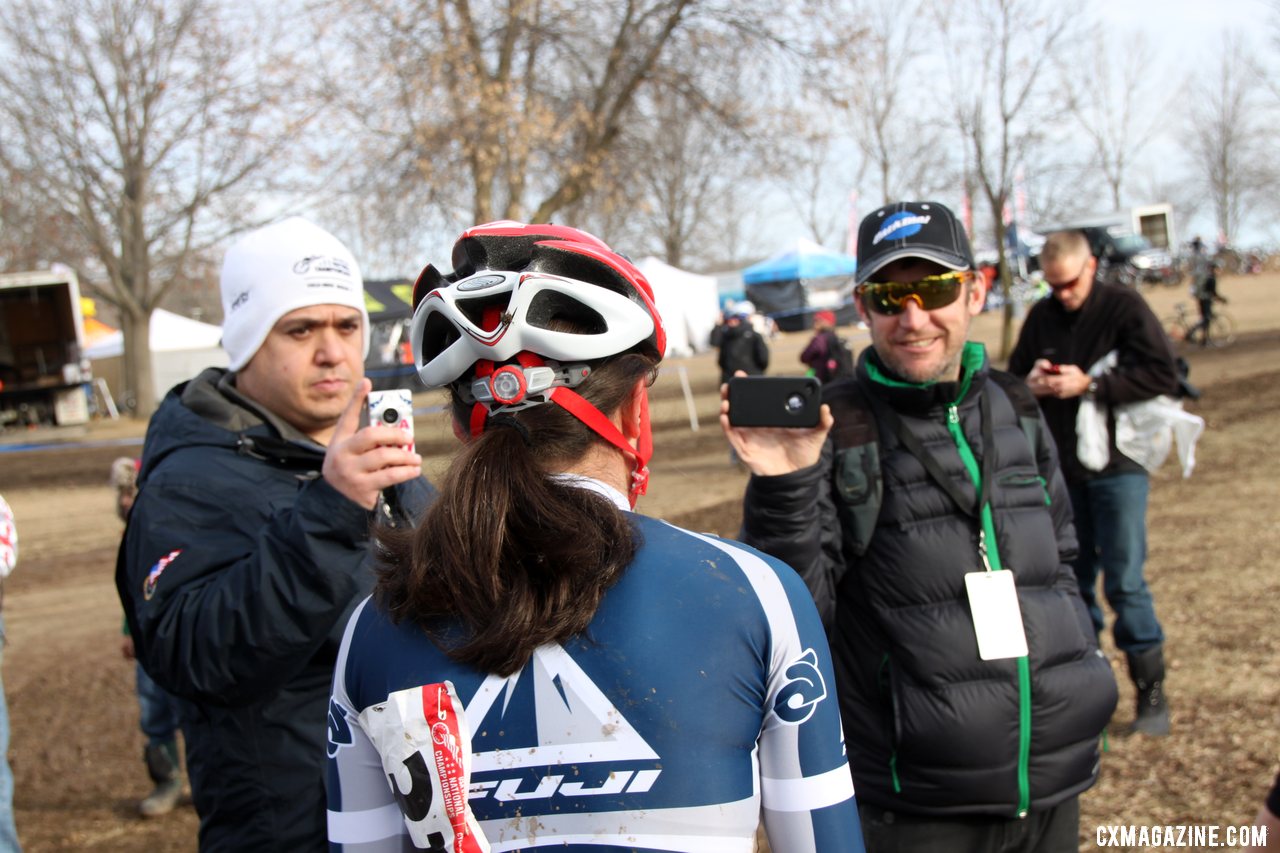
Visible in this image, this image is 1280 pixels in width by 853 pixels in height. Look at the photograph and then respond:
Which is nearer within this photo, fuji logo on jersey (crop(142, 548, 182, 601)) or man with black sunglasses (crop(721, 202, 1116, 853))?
fuji logo on jersey (crop(142, 548, 182, 601))

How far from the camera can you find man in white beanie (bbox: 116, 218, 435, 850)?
2.02 meters

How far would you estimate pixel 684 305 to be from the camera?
127ft

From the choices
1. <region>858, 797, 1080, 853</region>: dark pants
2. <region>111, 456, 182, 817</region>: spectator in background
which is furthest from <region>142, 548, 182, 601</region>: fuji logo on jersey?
<region>111, 456, 182, 817</region>: spectator in background

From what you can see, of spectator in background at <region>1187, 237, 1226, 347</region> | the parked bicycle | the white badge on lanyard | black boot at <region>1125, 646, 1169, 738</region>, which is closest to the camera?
the white badge on lanyard

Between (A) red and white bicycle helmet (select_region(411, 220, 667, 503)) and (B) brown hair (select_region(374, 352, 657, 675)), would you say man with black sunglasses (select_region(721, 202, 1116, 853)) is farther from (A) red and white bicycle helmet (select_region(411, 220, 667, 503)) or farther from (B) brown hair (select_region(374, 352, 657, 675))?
(B) brown hair (select_region(374, 352, 657, 675))

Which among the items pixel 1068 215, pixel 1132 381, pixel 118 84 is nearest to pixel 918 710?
pixel 1132 381

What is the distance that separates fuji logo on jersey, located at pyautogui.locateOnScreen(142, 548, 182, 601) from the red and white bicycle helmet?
3.14 feet

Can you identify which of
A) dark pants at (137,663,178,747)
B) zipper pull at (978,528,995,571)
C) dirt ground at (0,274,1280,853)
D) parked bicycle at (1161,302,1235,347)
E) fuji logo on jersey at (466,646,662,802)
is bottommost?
dirt ground at (0,274,1280,853)

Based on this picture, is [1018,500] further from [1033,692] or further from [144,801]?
[144,801]

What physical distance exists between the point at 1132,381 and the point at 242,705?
4300 mm

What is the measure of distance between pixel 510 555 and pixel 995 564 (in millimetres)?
1623

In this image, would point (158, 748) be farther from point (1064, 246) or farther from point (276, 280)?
point (1064, 246)

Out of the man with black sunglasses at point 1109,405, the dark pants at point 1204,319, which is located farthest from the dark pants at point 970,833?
the dark pants at point 1204,319

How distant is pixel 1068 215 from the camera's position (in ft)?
138
